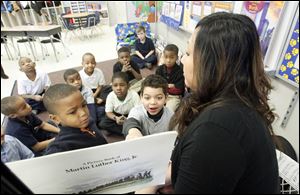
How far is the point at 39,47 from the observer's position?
5543mm

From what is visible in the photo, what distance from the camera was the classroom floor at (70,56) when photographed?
13.0 feet

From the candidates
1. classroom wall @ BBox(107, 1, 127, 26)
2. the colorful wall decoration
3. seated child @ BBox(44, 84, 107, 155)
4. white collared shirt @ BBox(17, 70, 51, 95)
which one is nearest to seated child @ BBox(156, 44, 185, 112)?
white collared shirt @ BBox(17, 70, 51, 95)

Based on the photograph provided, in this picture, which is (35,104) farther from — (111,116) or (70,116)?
(70,116)

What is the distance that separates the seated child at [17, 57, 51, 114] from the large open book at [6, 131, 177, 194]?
2111 mm

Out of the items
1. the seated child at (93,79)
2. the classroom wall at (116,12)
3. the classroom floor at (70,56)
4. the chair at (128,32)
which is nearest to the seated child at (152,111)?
the seated child at (93,79)

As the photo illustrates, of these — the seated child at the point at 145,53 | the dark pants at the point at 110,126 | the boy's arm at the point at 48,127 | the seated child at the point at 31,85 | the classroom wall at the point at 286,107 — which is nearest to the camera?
the classroom wall at the point at 286,107

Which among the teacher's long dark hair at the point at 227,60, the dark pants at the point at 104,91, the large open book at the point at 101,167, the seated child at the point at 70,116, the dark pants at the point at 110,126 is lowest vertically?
the dark pants at the point at 110,126

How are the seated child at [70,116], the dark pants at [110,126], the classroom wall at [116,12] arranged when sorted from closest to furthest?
the seated child at [70,116] → the dark pants at [110,126] → the classroom wall at [116,12]

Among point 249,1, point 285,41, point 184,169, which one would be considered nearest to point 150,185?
point 184,169

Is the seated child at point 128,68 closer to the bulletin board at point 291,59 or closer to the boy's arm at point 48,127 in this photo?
the boy's arm at point 48,127

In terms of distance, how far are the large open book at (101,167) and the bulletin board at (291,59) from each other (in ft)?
4.38

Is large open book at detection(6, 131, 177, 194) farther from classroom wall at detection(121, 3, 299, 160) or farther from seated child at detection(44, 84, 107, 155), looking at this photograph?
classroom wall at detection(121, 3, 299, 160)

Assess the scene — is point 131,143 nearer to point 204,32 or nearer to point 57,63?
point 204,32

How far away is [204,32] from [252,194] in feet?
1.42
